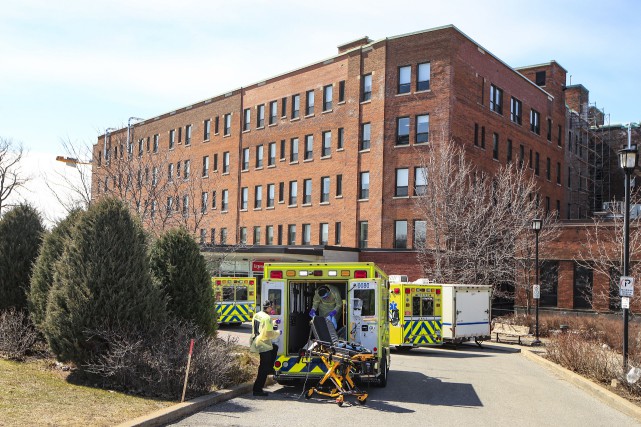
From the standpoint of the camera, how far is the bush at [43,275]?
14006 millimetres

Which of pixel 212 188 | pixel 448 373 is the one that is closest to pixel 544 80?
pixel 212 188

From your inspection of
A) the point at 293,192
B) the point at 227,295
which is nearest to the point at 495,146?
the point at 293,192

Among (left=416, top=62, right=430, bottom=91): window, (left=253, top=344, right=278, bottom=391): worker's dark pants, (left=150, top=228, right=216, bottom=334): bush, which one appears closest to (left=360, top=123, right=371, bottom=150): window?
(left=416, top=62, right=430, bottom=91): window

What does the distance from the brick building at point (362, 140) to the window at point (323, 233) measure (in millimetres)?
88

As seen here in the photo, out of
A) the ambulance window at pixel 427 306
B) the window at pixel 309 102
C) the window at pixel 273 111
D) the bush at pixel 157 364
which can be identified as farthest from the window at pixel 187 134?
the bush at pixel 157 364

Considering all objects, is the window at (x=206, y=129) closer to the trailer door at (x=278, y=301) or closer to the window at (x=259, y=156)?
the window at (x=259, y=156)

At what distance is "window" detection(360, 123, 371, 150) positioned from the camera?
152 feet

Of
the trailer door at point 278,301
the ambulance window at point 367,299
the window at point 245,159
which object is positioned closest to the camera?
the ambulance window at point 367,299

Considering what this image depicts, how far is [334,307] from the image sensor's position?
15.0 m

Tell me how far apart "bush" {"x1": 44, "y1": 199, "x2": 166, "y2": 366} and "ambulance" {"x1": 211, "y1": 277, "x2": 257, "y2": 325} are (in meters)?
18.8

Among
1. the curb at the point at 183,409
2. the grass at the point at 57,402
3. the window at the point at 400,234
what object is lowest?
the curb at the point at 183,409

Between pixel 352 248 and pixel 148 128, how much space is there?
31802mm

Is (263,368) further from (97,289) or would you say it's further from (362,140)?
(362,140)

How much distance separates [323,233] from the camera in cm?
4931
